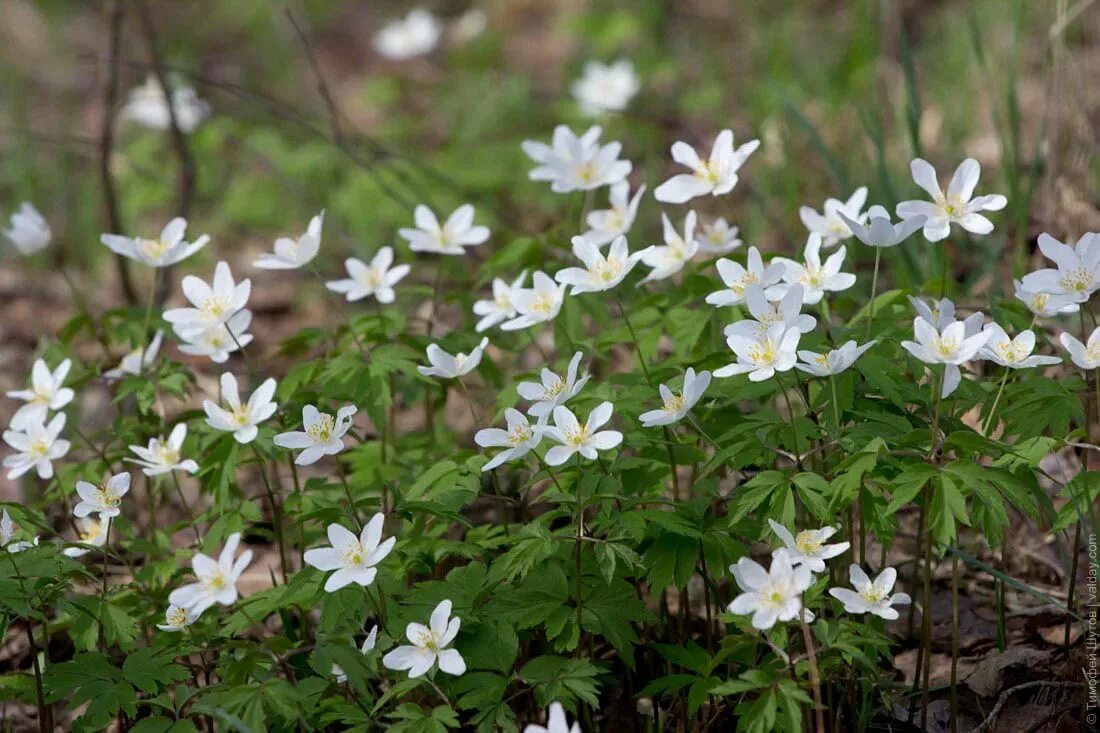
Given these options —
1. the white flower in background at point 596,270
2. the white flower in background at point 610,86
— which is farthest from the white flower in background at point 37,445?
the white flower in background at point 610,86

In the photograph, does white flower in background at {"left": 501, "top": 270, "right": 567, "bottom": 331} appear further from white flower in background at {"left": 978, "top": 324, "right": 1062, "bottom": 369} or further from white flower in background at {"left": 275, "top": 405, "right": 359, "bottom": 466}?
white flower in background at {"left": 978, "top": 324, "right": 1062, "bottom": 369}

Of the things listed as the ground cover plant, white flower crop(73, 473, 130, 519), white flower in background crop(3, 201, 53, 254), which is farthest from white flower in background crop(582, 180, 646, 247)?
white flower in background crop(3, 201, 53, 254)

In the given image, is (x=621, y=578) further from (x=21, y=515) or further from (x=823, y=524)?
(x=21, y=515)

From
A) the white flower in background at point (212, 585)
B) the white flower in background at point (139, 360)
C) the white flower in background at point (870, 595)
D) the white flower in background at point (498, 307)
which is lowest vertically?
the white flower in background at point (870, 595)

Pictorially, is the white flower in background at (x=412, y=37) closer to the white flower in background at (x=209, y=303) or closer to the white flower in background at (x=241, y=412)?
the white flower in background at (x=209, y=303)

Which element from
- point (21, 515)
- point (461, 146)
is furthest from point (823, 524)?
point (461, 146)

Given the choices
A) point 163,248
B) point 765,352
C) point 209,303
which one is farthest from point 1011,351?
point 163,248

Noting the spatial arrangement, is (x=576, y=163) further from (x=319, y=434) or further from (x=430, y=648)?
(x=430, y=648)
